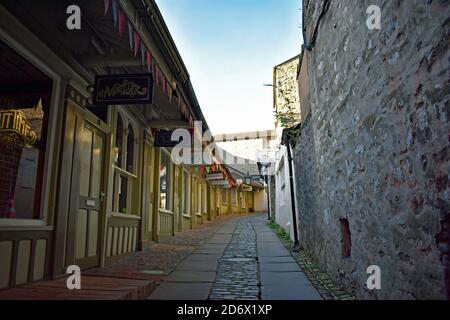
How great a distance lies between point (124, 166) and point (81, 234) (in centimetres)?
188

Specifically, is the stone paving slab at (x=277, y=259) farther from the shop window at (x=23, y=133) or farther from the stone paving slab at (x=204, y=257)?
the shop window at (x=23, y=133)

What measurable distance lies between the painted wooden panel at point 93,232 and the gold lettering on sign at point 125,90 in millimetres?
1688

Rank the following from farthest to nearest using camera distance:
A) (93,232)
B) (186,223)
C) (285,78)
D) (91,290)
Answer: (285,78) → (186,223) → (93,232) → (91,290)

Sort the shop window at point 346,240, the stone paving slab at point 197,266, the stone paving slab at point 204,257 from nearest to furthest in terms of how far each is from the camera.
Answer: the shop window at point 346,240
the stone paving slab at point 197,266
the stone paving slab at point 204,257

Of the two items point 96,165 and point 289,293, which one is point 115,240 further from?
point 289,293

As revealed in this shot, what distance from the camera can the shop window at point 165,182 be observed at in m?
9.10

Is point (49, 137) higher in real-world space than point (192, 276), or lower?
higher

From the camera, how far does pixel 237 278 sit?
4.27m

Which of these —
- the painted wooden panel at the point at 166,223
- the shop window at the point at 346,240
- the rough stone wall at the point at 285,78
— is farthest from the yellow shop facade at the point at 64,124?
the rough stone wall at the point at 285,78

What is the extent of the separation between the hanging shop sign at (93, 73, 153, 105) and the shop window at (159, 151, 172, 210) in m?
4.59

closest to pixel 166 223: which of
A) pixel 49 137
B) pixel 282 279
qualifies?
pixel 282 279

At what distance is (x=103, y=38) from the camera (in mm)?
4199

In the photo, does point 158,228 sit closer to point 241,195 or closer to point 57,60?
point 57,60
